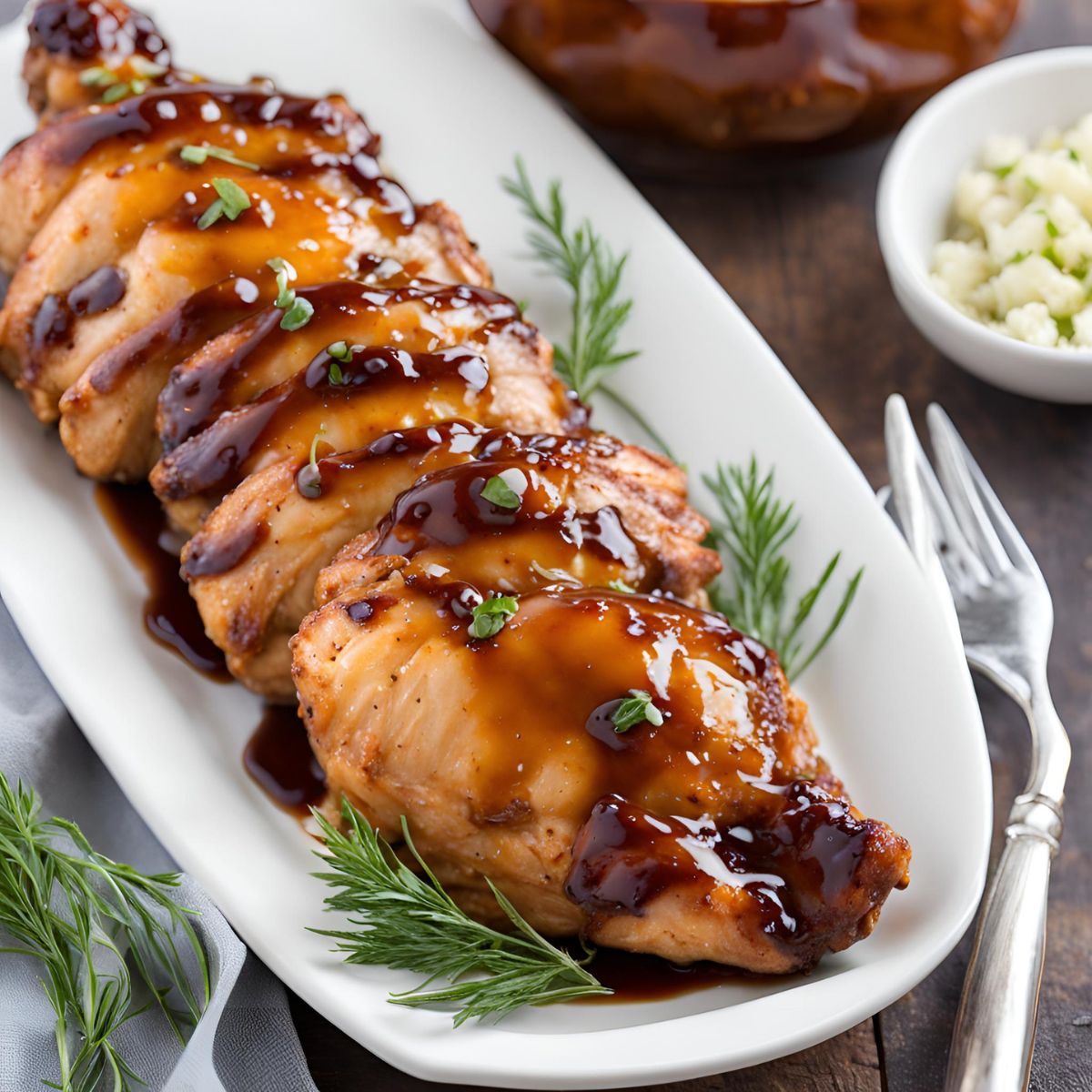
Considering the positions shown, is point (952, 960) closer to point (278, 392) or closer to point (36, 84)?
point (278, 392)

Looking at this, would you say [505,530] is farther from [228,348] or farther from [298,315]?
[228,348]

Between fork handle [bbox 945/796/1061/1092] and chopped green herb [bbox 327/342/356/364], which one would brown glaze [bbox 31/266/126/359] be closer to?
chopped green herb [bbox 327/342/356/364]

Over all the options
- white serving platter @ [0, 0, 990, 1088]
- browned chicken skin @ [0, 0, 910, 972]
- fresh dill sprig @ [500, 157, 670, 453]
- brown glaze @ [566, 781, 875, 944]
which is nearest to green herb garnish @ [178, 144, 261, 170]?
browned chicken skin @ [0, 0, 910, 972]

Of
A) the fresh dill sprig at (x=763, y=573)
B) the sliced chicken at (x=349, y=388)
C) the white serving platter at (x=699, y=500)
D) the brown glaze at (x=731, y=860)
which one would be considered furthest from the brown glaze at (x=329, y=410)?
the brown glaze at (x=731, y=860)

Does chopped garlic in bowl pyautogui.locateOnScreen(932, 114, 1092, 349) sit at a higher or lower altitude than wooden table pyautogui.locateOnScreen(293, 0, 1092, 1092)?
higher

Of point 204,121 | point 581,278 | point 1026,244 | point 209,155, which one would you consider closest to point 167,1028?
point 209,155

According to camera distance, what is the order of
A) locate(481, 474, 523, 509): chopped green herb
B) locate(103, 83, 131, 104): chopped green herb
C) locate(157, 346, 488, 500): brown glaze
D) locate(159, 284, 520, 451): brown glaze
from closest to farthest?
1. locate(481, 474, 523, 509): chopped green herb
2. locate(157, 346, 488, 500): brown glaze
3. locate(159, 284, 520, 451): brown glaze
4. locate(103, 83, 131, 104): chopped green herb

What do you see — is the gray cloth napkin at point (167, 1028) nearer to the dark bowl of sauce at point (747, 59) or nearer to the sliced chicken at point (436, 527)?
the sliced chicken at point (436, 527)
